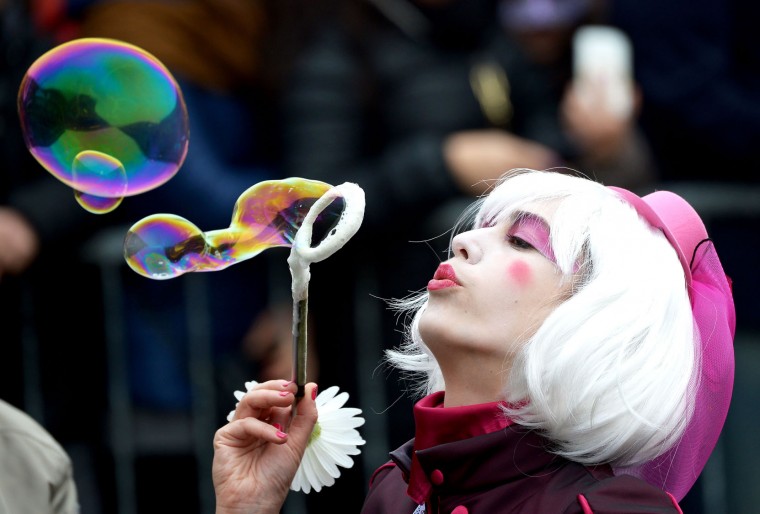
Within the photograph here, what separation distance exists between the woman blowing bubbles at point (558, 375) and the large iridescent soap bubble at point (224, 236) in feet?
1.18

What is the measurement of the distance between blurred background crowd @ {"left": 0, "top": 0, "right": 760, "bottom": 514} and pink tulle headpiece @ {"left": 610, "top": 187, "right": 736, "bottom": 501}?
1.47 meters

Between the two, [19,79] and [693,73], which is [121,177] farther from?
[693,73]

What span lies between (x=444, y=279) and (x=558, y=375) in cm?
32

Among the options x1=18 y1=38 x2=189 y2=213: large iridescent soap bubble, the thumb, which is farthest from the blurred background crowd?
the thumb

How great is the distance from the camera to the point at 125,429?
429cm

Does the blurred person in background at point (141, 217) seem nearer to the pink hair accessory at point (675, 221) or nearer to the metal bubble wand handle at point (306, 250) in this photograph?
the metal bubble wand handle at point (306, 250)

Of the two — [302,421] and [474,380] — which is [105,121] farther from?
[474,380]

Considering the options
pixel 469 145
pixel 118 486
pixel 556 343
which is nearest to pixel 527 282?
pixel 556 343

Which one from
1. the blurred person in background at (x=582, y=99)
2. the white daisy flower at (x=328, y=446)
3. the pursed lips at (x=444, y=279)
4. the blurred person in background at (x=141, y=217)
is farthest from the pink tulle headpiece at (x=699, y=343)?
the blurred person in background at (x=141, y=217)

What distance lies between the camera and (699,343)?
2480mm

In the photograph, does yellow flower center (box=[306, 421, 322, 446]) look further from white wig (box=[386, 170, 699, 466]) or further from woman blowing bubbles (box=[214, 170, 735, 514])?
white wig (box=[386, 170, 699, 466])

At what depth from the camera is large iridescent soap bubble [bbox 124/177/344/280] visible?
268 centimetres

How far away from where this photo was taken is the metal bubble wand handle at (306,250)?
2.37m

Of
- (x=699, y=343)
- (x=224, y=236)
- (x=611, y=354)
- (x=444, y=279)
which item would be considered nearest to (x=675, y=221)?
(x=699, y=343)
